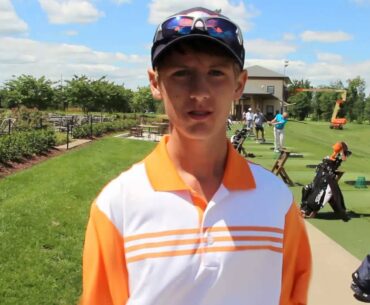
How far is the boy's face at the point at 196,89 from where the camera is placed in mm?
1754

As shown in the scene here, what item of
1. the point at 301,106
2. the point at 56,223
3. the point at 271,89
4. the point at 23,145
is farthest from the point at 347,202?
the point at 271,89

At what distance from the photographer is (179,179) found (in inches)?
71.2

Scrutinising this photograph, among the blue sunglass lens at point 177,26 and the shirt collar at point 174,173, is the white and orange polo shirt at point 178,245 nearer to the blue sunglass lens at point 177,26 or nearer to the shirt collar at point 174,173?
the shirt collar at point 174,173

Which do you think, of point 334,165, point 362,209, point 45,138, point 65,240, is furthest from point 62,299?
point 45,138

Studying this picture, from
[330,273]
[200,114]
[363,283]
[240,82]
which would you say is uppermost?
[240,82]

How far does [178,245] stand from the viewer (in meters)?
1.70

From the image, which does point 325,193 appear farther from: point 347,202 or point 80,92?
point 80,92

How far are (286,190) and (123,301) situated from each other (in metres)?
0.71

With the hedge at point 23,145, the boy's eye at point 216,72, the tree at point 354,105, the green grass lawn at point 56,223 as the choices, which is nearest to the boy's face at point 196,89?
the boy's eye at point 216,72

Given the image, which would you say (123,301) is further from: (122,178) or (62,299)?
(62,299)

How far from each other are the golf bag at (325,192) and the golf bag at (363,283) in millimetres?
3784

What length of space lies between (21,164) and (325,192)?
A: 404 inches

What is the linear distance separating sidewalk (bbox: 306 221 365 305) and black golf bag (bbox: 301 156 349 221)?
1298mm

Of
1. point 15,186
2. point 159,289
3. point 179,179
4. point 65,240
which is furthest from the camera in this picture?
point 15,186
